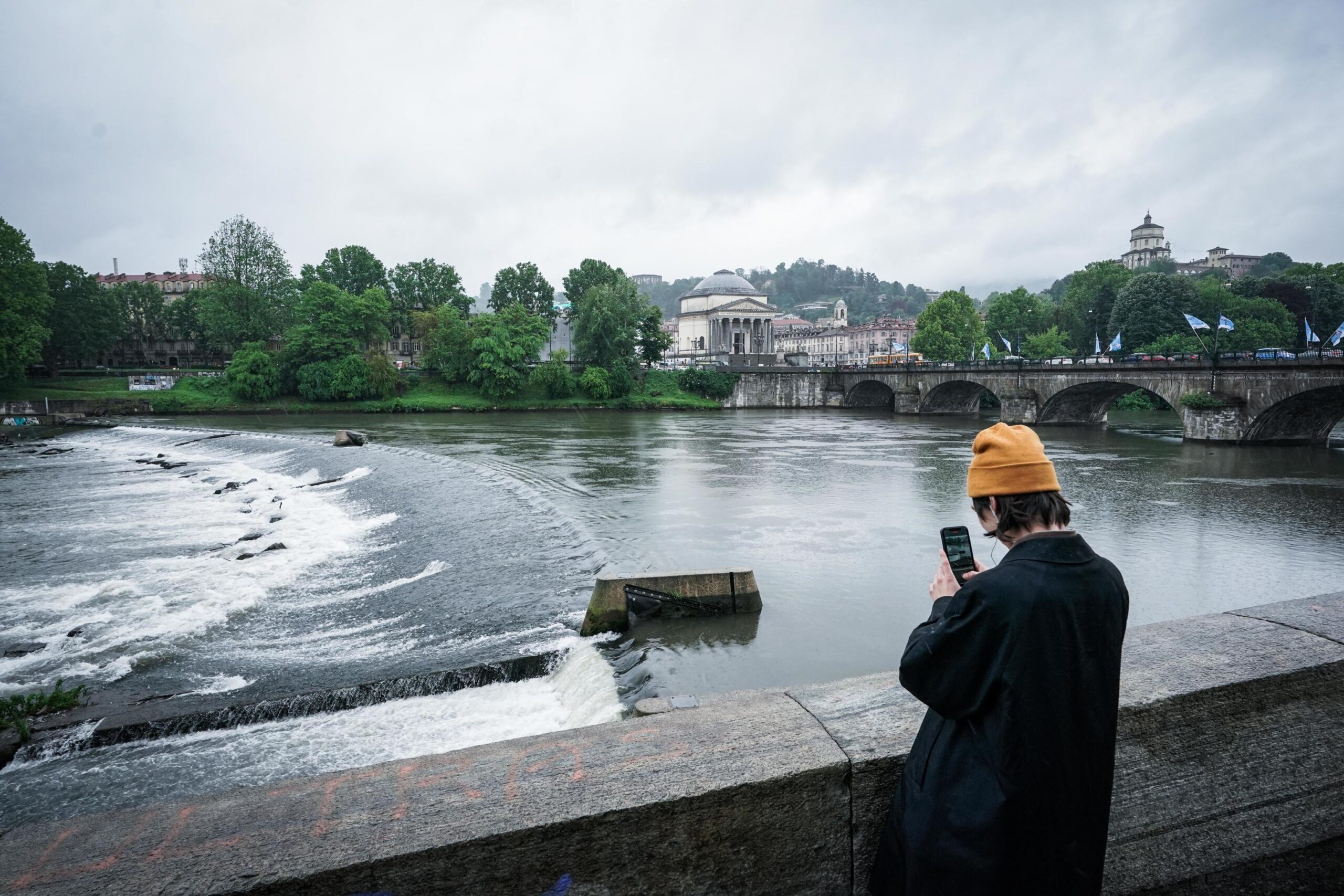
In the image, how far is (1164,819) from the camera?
2979 mm

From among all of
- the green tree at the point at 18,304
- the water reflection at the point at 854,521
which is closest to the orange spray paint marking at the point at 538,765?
the water reflection at the point at 854,521

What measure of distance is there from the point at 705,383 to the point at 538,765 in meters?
80.7

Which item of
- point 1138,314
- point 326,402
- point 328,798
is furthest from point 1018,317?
point 328,798

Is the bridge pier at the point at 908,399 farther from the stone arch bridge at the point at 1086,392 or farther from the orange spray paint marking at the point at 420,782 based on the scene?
the orange spray paint marking at the point at 420,782

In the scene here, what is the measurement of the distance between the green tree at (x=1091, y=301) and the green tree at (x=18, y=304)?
329 feet

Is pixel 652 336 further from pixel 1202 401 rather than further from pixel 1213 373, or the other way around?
pixel 1202 401

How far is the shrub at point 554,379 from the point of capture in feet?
239

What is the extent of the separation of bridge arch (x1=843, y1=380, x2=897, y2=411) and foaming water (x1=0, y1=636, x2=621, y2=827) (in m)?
76.2

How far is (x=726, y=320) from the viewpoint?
128500 millimetres

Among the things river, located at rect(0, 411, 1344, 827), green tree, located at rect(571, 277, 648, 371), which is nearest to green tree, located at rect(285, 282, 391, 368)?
green tree, located at rect(571, 277, 648, 371)

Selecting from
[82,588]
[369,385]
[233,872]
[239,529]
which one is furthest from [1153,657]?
[369,385]

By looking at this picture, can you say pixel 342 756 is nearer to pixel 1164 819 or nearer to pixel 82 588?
pixel 1164 819

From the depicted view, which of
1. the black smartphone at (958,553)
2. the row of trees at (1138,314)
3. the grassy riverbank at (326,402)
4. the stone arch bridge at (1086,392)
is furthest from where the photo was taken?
the row of trees at (1138,314)

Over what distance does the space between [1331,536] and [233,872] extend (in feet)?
74.3
